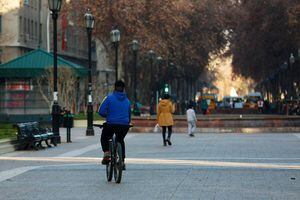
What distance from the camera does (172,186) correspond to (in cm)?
1427

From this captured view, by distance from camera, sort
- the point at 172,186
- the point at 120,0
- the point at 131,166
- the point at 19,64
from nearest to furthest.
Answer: the point at 172,186 → the point at 131,166 → the point at 19,64 → the point at 120,0

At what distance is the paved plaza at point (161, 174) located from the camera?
527 inches

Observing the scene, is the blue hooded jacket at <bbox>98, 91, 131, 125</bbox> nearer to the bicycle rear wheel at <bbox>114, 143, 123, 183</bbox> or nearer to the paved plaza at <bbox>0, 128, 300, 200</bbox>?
the bicycle rear wheel at <bbox>114, 143, 123, 183</bbox>

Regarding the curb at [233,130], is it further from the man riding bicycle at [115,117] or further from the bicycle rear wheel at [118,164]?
the bicycle rear wheel at [118,164]

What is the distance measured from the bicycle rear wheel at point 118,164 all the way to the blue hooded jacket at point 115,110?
21.9 inches

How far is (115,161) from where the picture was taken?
15086 mm

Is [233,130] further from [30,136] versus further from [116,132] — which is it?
[116,132]

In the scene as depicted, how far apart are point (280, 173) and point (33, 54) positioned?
36.2 metres

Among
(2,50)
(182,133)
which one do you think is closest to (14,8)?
(2,50)

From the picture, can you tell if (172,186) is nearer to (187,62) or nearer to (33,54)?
(33,54)

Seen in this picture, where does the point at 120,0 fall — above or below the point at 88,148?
above

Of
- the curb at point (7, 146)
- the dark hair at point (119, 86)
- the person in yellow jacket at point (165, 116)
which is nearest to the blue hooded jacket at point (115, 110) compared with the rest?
the dark hair at point (119, 86)

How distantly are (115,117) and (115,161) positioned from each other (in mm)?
903

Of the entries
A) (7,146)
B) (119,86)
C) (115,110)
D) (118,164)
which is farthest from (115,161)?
(7,146)
